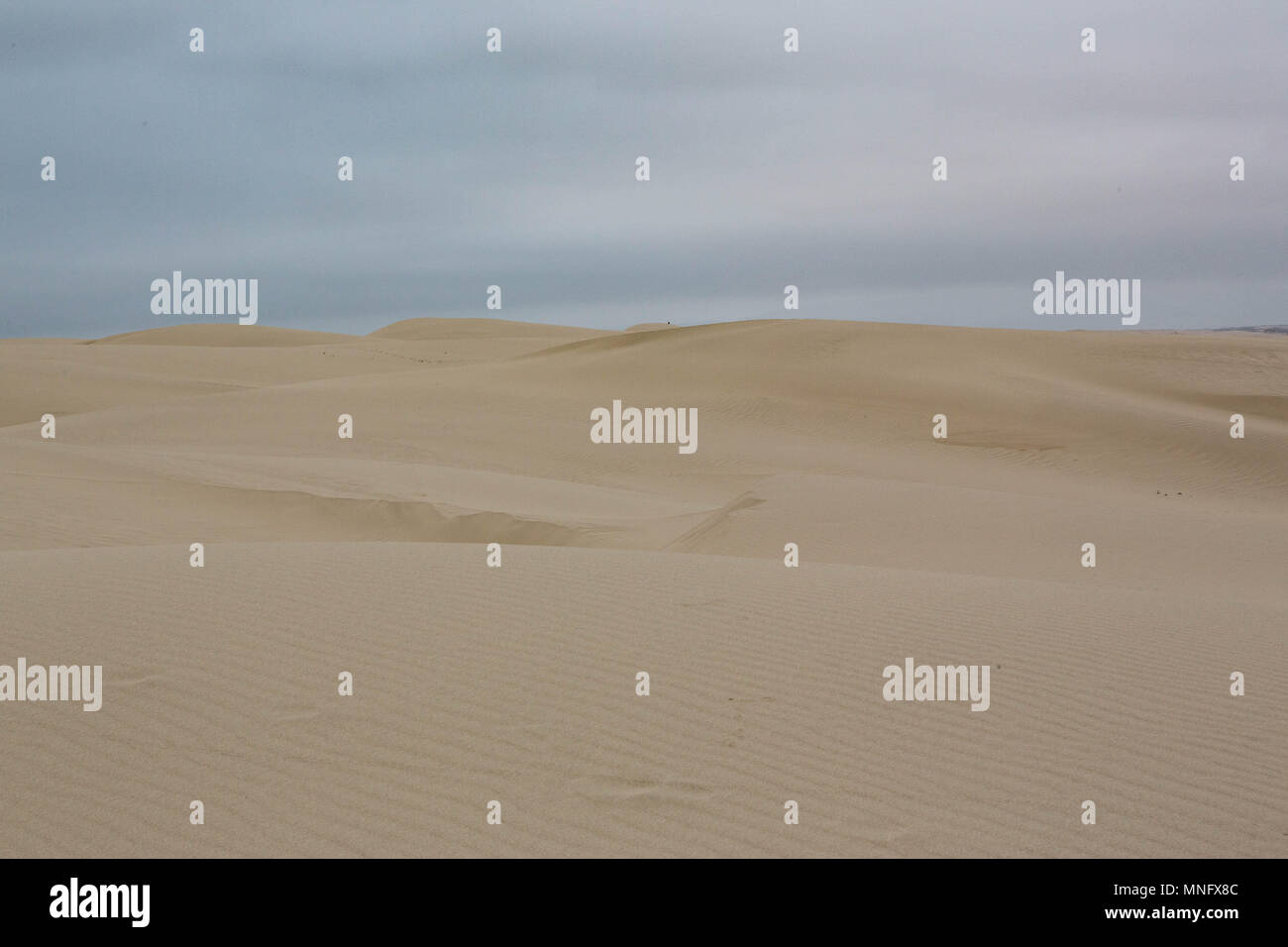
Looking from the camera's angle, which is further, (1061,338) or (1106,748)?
(1061,338)

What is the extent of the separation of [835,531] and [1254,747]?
7.82m

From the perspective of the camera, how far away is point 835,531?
1282 cm

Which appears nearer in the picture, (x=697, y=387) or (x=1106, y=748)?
(x=1106, y=748)

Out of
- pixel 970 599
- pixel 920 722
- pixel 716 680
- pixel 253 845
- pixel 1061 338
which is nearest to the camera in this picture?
pixel 253 845

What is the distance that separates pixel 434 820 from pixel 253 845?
0.69 meters

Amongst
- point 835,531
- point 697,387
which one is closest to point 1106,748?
point 835,531

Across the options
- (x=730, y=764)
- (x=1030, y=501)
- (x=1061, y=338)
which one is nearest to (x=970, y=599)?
(x=730, y=764)

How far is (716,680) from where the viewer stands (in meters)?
5.72

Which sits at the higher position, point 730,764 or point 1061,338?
point 1061,338

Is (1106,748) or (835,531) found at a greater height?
(835,531)

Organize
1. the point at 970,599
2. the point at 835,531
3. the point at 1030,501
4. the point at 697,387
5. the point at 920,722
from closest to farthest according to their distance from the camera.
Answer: the point at 920,722, the point at 970,599, the point at 835,531, the point at 1030,501, the point at 697,387

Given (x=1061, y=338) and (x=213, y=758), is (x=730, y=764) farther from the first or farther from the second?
(x=1061, y=338)
